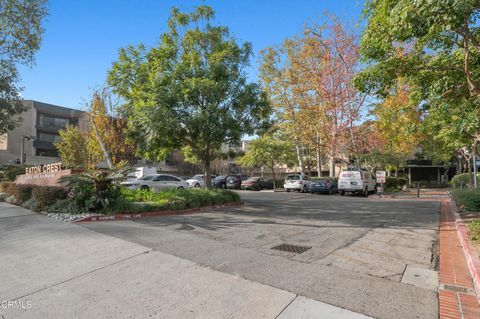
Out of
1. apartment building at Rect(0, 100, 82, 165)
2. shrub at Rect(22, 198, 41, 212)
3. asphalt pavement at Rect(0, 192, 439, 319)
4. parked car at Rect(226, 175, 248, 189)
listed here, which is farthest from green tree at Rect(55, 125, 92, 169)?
apartment building at Rect(0, 100, 82, 165)

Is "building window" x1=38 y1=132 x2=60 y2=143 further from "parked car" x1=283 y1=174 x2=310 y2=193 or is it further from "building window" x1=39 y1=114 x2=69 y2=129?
"parked car" x1=283 y1=174 x2=310 y2=193

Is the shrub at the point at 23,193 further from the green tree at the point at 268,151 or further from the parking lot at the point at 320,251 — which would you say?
the green tree at the point at 268,151

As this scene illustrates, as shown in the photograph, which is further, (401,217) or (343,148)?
(343,148)

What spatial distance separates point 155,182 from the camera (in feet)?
78.5

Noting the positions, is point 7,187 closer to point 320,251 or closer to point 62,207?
point 62,207

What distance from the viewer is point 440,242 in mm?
8273

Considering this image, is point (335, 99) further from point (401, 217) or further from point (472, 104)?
point (472, 104)

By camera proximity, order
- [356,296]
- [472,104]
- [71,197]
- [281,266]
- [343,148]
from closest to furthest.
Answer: [356,296] < [281,266] < [472,104] < [71,197] < [343,148]

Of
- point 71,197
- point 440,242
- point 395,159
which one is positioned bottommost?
point 440,242

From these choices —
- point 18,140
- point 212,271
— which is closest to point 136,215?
point 212,271

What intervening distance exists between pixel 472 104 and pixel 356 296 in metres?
6.36

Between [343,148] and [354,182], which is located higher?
[343,148]

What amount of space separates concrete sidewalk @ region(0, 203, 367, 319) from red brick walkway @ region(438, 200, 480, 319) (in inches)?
55.5

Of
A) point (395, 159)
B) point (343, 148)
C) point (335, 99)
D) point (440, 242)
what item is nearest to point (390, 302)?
point (440, 242)
